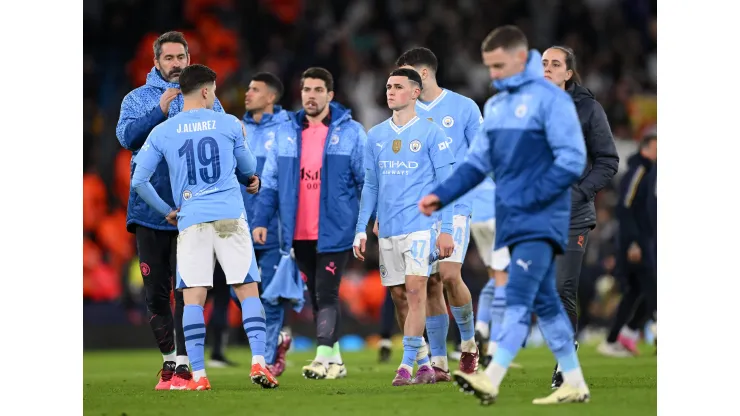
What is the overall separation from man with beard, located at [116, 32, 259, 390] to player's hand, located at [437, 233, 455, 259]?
50.3 inches

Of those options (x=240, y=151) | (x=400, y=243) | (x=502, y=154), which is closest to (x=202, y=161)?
(x=240, y=151)

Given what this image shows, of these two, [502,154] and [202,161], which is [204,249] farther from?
[502,154]

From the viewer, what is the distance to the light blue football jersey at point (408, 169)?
293 inches

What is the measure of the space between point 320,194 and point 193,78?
1.83 meters

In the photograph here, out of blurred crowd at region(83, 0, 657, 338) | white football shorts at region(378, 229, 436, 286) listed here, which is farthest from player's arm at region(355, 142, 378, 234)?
blurred crowd at region(83, 0, 657, 338)

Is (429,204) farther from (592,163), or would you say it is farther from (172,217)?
(172,217)

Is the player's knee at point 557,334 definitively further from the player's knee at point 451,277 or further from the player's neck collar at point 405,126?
the player's neck collar at point 405,126

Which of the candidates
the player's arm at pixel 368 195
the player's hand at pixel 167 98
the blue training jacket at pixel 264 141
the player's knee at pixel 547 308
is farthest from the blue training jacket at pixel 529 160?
the blue training jacket at pixel 264 141

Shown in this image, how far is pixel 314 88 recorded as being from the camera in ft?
28.6

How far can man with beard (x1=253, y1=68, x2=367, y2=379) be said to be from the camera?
334 inches

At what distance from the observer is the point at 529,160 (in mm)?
5910

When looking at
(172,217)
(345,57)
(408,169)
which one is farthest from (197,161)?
(345,57)

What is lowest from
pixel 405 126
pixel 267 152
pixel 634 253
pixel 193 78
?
pixel 634 253
